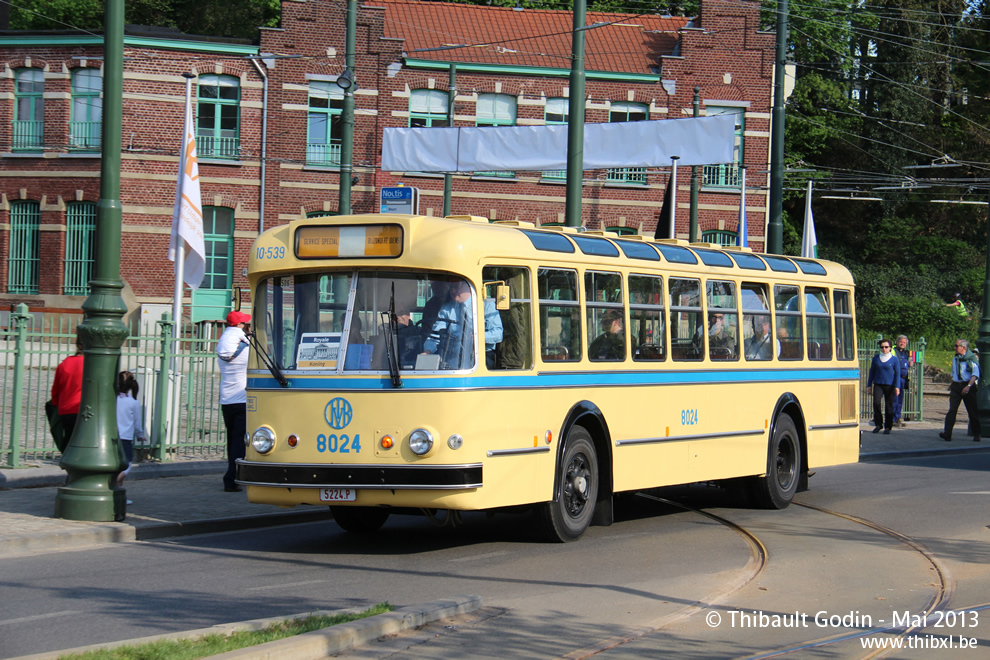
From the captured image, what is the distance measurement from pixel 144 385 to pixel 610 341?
6.91 meters

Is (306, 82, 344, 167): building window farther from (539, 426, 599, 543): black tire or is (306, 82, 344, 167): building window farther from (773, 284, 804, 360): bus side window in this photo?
(539, 426, 599, 543): black tire

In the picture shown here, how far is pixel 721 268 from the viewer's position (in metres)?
13.1

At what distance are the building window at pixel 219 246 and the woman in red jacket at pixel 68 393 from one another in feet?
84.1

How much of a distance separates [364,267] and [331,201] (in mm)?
28592

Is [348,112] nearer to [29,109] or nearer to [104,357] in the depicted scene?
[104,357]

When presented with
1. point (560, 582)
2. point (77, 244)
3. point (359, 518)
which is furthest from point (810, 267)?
point (77, 244)

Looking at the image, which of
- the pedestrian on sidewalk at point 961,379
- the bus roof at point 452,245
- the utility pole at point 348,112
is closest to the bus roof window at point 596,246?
the bus roof at point 452,245

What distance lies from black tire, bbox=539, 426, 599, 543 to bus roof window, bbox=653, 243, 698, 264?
2341mm

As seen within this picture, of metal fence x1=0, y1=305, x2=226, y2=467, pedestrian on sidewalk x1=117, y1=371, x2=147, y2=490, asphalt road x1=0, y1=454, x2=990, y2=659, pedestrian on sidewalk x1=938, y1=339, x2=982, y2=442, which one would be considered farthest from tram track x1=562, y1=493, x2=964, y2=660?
pedestrian on sidewalk x1=938, y1=339, x2=982, y2=442

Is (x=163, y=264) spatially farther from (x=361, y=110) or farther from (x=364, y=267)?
(x=364, y=267)

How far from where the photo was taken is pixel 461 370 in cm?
954

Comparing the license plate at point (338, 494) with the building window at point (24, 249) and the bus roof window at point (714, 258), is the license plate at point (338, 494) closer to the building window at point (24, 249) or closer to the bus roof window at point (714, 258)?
the bus roof window at point (714, 258)

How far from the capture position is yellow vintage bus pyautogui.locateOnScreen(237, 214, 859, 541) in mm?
9508

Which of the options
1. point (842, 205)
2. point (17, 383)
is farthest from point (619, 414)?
point (842, 205)
